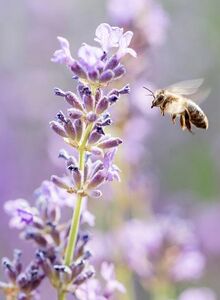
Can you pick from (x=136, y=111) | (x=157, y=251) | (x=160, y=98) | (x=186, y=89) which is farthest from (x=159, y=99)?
(x=136, y=111)

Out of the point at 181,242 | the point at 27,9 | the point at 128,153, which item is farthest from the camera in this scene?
the point at 27,9

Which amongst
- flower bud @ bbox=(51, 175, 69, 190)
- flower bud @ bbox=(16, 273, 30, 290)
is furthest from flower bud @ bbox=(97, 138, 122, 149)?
flower bud @ bbox=(16, 273, 30, 290)

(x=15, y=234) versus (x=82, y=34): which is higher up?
(x=82, y=34)

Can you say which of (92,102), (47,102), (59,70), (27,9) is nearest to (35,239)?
(92,102)

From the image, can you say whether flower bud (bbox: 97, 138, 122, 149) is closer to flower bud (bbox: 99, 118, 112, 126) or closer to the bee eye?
flower bud (bbox: 99, 118, 112, 126)

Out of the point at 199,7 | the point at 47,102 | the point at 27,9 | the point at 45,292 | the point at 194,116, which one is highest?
the point at 199,7

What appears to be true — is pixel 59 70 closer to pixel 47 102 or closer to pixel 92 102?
pixel 47 102

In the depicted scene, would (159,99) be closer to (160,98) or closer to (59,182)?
(160,98)
